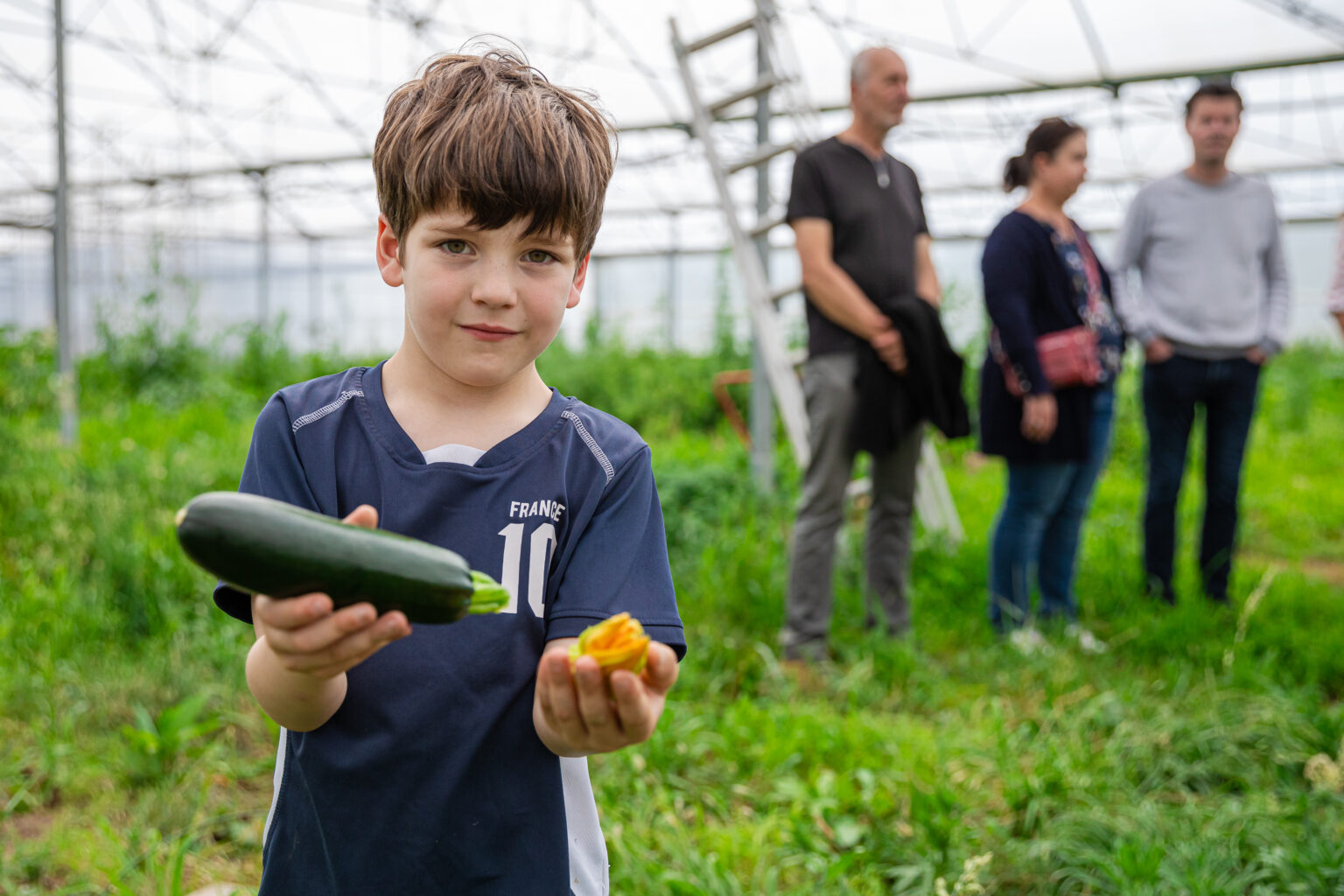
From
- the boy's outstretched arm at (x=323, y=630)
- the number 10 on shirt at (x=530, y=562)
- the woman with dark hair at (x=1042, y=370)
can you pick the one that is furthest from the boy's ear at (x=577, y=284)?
the woman with dark hair at (x=1042, y=370)

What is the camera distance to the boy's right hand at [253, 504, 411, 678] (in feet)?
2.81

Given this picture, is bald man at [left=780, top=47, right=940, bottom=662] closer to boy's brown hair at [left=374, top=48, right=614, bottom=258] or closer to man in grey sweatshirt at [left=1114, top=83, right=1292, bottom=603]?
man in grey sweatshirt at [left=1114, top=83, right=1292, bottom=603]

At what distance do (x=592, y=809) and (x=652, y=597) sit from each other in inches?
12.1

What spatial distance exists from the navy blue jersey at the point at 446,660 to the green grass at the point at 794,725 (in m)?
1.10

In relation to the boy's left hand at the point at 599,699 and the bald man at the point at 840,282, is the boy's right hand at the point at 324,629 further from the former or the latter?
the bald man at the point at 840,282

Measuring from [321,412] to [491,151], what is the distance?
344 mm

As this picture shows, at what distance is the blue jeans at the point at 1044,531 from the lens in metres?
3.82

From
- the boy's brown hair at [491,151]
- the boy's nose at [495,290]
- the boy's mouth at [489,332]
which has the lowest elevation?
the boy's mouth at [489,332]

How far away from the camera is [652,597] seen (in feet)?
3.72

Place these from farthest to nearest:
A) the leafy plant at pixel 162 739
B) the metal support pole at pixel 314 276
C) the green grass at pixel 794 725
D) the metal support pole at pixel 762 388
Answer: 1. the metal support pole at pixel 314 276
2. the metal support pole at pixel 762 388
3. the leafy plant at pixel 162 739
4. the green grass at pixel 794 725

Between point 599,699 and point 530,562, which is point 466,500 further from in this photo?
point 599,699

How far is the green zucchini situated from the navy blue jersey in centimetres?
15

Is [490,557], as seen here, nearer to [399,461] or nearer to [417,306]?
[399,461]

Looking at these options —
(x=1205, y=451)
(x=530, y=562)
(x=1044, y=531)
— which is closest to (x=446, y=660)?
(x=530, y=562)
